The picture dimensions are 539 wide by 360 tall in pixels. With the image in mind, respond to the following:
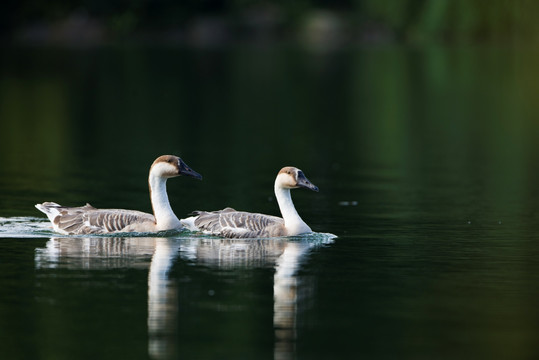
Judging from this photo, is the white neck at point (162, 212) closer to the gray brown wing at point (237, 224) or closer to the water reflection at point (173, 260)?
the water reflection at point (173, 260)

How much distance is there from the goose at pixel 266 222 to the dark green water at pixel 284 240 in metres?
0.19

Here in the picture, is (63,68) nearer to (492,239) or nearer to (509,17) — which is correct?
(509,17)

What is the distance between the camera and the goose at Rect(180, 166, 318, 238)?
48.6ft

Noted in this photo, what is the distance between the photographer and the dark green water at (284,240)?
33.0 feet

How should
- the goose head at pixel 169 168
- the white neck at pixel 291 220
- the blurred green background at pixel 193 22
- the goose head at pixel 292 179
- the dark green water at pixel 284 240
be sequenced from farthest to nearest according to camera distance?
1. the blurred green background at pixel 193 22
2. the goose head at pixel 169 168
3. the goose head at pixel 292 179
4. the white neck at pixel 291 220
5. the dark green water at pixel 284 240

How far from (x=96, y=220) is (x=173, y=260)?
199 centimetres

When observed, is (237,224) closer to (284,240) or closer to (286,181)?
(284,240)

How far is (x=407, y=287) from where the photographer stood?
12.0m

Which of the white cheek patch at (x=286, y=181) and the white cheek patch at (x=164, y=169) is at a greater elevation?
the white cheek patch at (x=164, y=169)

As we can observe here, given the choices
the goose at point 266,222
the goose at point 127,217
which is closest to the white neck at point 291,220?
the goose at point 266,222

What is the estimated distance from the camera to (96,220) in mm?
14820

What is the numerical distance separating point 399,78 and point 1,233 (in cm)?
3892

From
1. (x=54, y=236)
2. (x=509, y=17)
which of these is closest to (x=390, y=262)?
(x=54, y=236)

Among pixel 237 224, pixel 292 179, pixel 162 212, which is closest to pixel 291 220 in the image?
pixel 292 179
